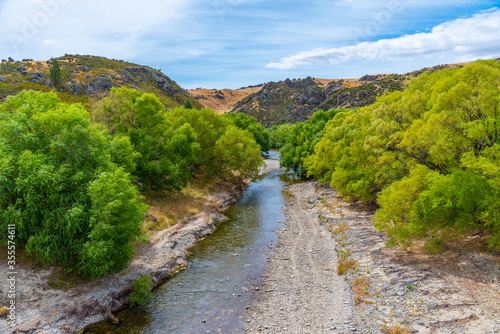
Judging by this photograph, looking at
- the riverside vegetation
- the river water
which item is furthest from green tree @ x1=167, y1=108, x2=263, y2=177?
the riverside vegetation

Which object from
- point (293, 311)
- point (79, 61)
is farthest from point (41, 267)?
point (79, 61)

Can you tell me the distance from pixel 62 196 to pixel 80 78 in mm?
106888

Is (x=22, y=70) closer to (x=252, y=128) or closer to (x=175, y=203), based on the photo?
(x=252, y=128)

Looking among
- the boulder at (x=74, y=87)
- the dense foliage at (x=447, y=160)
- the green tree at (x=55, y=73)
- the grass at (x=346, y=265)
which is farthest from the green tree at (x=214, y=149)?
the green tree at (x=55, y=73)

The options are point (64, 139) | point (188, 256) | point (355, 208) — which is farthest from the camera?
point (355, 208)

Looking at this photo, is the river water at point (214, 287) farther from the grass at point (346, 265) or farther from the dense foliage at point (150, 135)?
the dense foliage at point (150, 135)

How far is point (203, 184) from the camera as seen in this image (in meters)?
52.6

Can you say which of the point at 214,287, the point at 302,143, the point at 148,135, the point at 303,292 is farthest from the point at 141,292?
the point at 302,143

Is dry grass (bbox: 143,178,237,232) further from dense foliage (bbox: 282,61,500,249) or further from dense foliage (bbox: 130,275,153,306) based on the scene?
dense foliage (bbox: 282,61,500,249)

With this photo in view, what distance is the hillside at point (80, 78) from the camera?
285ft

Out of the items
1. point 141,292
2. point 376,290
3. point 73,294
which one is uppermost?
point 73,294

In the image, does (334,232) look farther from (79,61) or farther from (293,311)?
(79,61)

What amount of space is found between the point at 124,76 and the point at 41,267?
4796 inches

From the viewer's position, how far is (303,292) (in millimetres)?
22453
